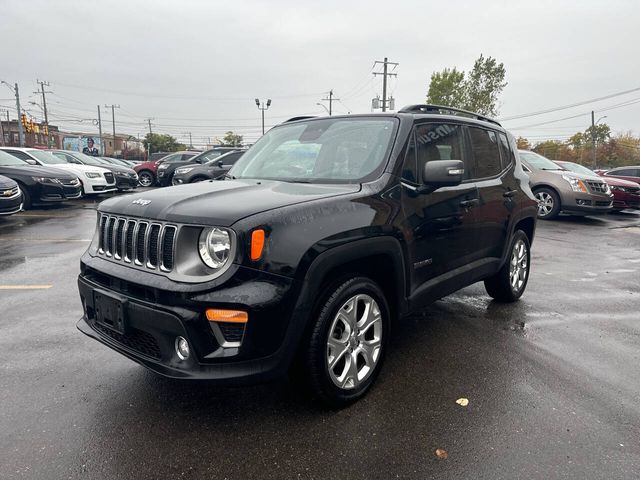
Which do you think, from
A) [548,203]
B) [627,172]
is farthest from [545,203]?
[627,172]

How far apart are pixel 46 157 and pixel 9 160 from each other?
8.42ft

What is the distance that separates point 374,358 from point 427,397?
0.42 meters

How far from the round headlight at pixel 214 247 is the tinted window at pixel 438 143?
5.06 feet

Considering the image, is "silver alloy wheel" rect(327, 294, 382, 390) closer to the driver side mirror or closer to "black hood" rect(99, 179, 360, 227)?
"black hood" rect(99, 179, 360, 227)

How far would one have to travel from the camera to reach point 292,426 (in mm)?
2518

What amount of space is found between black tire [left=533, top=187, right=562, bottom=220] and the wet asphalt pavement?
25.7 ft

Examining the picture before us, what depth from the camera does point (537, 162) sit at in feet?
39.2

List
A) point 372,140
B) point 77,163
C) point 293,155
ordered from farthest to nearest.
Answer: point 77,163 → point 293,155 → point 372,140

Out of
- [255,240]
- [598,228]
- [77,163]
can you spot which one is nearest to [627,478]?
[255,240]

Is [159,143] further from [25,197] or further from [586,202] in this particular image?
[586,202]

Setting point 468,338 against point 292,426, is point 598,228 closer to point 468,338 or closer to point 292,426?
point 468,338

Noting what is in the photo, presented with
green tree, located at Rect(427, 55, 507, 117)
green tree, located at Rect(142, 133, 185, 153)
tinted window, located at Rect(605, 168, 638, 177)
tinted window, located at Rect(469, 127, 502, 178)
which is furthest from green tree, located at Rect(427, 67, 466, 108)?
green tree, located at Rect(142, 133, 185, 153)

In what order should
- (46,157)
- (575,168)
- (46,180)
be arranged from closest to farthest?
(46,180)
(575,168)
(46,157)

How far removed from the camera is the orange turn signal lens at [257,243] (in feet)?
7.20
